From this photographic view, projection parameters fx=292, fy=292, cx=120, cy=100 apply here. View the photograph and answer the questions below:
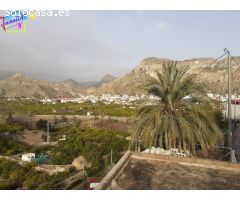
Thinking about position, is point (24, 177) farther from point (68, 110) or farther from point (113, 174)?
point (68, 110)

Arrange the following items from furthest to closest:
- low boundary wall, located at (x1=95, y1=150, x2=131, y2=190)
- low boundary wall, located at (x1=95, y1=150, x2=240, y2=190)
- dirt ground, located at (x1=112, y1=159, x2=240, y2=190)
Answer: low boundary wall, located at (x1=95, y1=150, x2=240, y2=190), dirt ground, located at (x1=112, y1=159, x2=240, y2=190), low boundary wall, located at (x1=95, y1=150, x2=131, y2=190)

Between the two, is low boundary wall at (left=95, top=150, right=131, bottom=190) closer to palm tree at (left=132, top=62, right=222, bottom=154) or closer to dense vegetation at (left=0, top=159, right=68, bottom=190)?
palm tree at (left=132, top=62, right=222, bottom=154)

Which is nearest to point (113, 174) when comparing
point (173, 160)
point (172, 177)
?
point (172, 177)

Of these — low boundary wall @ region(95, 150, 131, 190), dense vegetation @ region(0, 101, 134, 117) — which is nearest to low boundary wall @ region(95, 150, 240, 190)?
low boundary wall @ region(95, 150, 131, 190)

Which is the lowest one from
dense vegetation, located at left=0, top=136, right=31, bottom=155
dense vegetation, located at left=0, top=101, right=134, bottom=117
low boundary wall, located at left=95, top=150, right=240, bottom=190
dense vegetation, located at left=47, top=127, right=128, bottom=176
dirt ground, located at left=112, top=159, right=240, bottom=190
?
dense vegetation, located at left=0, top=136, right=31, bottom=155

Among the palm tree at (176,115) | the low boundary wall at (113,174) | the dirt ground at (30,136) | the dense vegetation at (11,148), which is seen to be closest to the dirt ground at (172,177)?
the low boundary wall at (113,174)

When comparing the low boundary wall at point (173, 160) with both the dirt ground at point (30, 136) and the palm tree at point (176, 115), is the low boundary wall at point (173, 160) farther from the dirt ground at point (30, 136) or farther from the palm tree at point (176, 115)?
the dirt ground at point (30, 136)

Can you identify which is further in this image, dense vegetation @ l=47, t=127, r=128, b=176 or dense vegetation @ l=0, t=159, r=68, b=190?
dense vegetation @ l=47, t=127, r=128, b=176
